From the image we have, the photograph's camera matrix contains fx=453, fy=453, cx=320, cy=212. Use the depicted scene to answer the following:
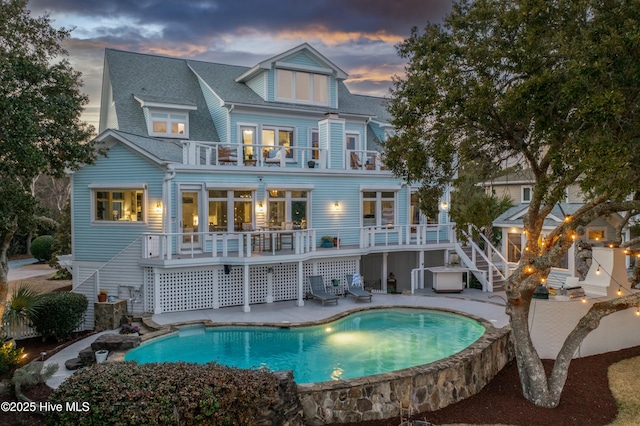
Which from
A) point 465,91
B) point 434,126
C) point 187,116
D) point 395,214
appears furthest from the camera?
point 395,214

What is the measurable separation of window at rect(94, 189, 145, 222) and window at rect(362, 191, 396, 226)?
960 cm

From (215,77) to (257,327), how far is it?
13.4m

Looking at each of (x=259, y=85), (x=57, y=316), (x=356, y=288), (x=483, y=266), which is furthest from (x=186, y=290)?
(x=483, y=266)

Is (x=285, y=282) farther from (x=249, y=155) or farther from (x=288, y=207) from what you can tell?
(x=249, y=155)

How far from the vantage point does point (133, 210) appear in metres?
17.0

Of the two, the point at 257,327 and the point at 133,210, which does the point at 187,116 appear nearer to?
the point at 133,210

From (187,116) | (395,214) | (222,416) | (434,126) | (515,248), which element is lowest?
(222,416)

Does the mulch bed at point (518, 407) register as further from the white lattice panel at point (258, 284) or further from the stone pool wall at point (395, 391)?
the white lattice panel at point (258, 284)

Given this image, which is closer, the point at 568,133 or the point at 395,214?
the point at 568,133

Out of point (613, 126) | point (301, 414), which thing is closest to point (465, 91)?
point (613, 126)

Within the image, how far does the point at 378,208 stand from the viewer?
21.1 meters

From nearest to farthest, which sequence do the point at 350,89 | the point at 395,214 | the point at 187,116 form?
the point at 187,116 < the point at 395,214 < the point at 350,89

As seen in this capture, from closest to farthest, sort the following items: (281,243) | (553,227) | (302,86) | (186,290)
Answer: (186,290), (281,243), (553,227), (302,86)

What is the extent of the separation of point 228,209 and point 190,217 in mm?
1455
